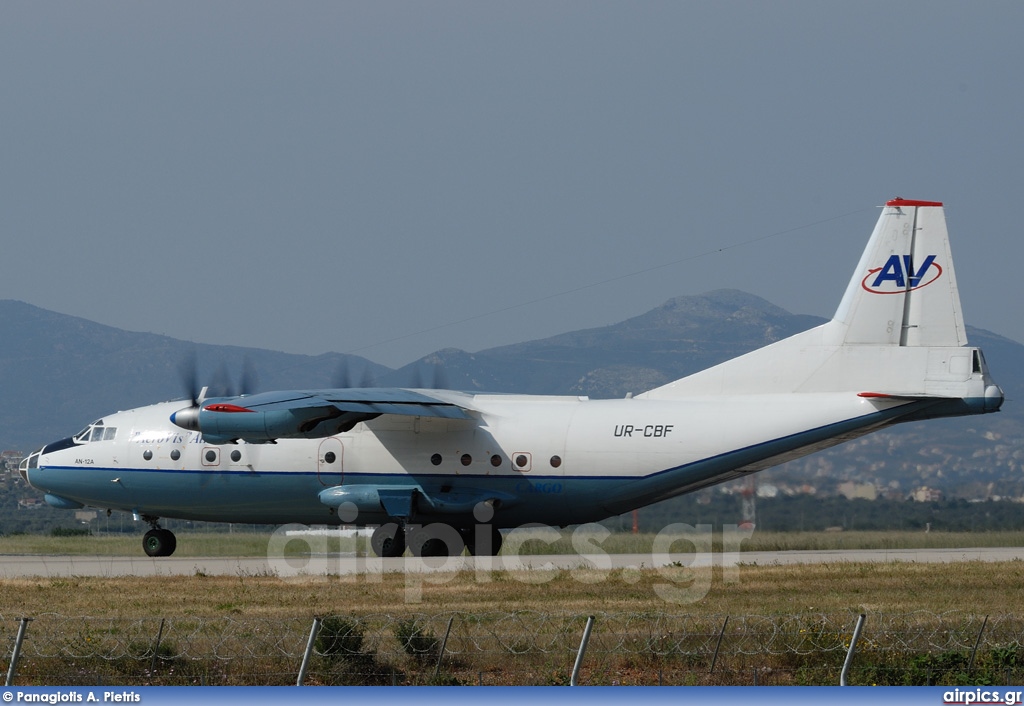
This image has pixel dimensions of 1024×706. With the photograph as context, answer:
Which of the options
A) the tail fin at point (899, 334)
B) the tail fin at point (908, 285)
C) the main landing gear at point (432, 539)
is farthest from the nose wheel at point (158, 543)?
the tail fin at point (908, 285)

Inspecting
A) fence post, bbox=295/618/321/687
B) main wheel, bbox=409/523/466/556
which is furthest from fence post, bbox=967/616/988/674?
main wheel, bbox=409/523/466/556

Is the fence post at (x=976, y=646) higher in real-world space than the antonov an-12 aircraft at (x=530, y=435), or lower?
lower

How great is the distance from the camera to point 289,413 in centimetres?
2823

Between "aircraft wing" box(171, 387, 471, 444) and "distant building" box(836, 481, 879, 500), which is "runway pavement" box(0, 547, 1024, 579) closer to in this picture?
"distant building" box(836, 481, 879, 500)

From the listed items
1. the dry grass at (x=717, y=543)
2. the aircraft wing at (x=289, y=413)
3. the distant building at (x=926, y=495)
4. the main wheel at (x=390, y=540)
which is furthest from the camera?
the distant building at (x=926, y=495)

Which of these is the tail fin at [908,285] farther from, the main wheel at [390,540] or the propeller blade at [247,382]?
the propeller blade at [247,382]

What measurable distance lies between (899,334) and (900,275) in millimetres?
1252

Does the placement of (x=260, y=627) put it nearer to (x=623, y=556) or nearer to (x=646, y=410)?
(x=646, y=410)

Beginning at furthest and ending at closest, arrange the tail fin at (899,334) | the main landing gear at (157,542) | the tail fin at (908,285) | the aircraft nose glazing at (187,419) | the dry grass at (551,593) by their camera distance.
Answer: the main landing gear at (157,542), the aircraft nose glazing at (187,419), the tail fin at (908,285), the tail fin at (899,334), the dry grass at (551,593)

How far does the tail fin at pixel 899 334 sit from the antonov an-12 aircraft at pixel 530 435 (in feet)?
0.10

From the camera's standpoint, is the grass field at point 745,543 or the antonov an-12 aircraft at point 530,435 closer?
the antonov an-12 aircraft at point 530,435

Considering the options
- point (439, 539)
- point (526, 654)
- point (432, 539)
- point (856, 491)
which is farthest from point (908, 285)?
point (526, 654)

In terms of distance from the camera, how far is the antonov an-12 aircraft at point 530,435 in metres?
28.1

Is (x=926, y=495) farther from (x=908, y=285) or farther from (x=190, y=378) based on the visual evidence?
(x=190, y=378)
